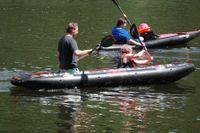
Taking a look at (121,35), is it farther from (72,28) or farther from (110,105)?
(110,105)

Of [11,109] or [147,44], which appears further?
[147,44]

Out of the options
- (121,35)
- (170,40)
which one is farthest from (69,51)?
(170,40)

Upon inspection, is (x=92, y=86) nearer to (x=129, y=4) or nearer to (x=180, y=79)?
(x=180, y=79)

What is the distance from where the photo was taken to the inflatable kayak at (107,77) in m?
14.2

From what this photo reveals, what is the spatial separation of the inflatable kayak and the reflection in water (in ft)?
0.56

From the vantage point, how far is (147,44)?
2164 centimetres

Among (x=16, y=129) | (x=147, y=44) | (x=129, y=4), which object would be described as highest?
(x=129, y=4)

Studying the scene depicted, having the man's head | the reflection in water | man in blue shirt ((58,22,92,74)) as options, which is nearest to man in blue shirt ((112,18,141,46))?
the reflection in water

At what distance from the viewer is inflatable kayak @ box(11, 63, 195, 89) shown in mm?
14172

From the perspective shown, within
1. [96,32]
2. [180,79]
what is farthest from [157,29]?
[180,79]

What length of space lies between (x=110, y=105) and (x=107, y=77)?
1.76m

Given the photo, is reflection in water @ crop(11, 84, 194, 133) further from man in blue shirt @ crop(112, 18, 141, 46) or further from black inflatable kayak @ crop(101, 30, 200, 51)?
black inflatable kayak @ crop(101, 30, 200, 51)

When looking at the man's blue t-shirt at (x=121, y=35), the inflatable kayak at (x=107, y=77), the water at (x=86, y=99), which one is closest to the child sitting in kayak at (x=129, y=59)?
the inflatable kayak at (x=107, y=77)

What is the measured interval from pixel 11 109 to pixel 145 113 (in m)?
2.94
